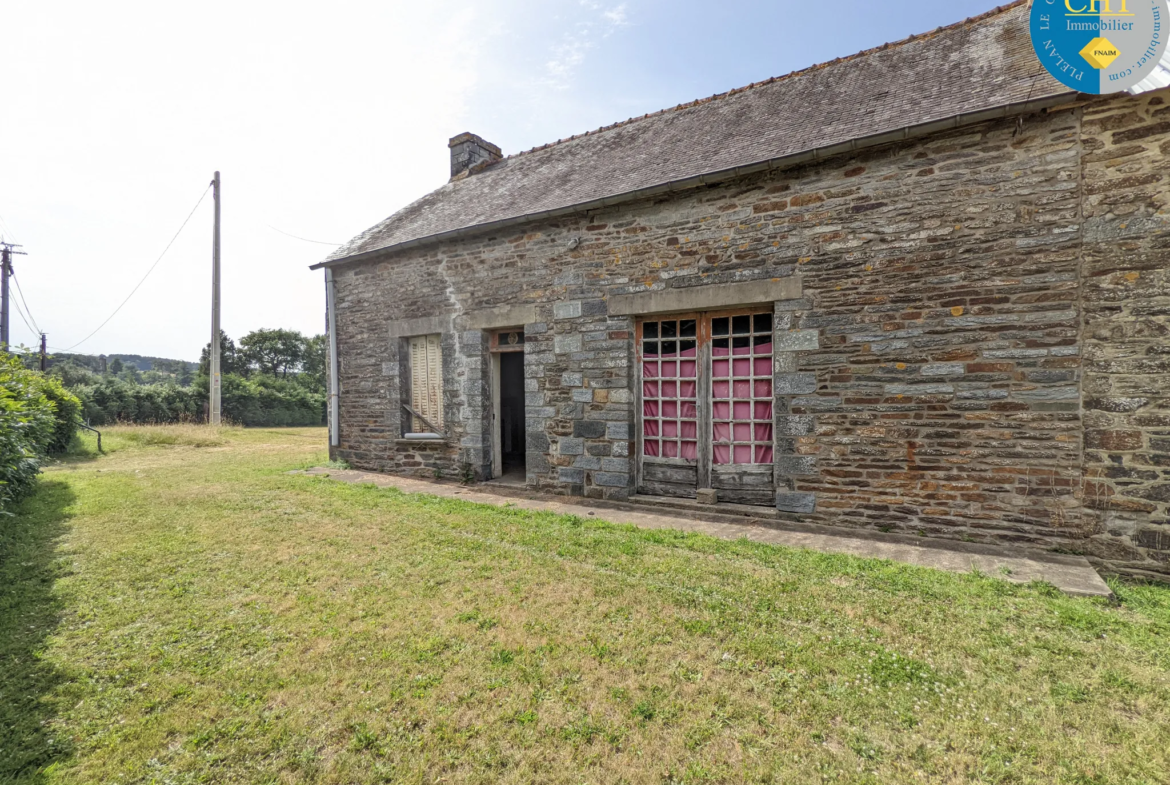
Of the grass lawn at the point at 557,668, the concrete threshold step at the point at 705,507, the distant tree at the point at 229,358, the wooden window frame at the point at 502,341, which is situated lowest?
the grass lawn at the point at 557,668

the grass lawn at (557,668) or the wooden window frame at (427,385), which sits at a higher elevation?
the wooden window frame at (427,385)

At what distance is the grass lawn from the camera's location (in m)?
2.23

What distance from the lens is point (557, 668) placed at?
2920mm

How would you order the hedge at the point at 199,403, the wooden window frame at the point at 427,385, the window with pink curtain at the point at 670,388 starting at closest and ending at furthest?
the window with pink curtain at the point at 670,388, the wooden window frame at the point at 427,385, the hedge at the point at 199,403

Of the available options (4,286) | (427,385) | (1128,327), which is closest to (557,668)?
(1128,327)

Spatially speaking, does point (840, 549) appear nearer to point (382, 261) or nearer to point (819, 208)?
point (819, 208)

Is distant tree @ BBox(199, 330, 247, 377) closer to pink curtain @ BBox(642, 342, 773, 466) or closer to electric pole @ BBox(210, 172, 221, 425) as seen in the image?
electric pole @ BBox(210, 172, 221, 425)

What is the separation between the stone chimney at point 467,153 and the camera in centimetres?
1180

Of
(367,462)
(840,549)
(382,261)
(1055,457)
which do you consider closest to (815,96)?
(1055,457)

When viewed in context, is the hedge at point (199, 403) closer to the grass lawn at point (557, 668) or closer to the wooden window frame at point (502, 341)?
the wooden window frame at point (502, 341)

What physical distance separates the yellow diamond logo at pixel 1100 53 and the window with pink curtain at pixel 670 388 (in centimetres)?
435

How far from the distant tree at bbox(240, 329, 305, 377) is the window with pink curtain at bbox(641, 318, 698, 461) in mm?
34506

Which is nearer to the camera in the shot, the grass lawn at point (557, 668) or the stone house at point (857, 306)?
the grass lawn at point (557, 668)

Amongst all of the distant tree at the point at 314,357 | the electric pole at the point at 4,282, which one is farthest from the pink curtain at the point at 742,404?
the distant tree at the point at 314,357
